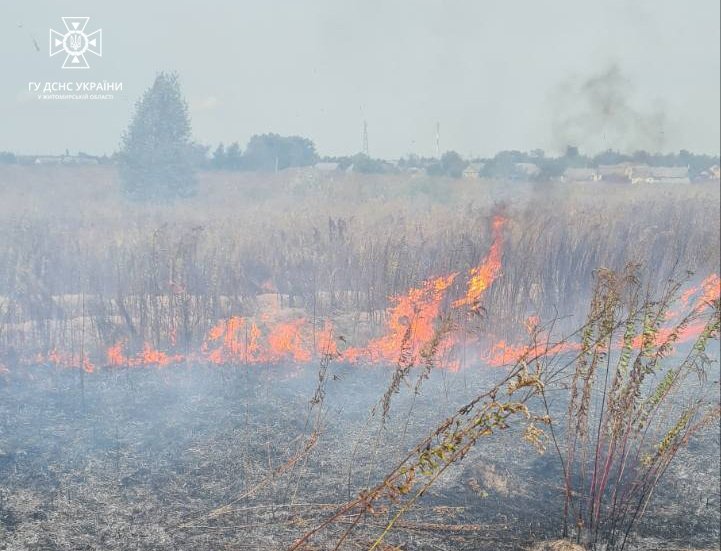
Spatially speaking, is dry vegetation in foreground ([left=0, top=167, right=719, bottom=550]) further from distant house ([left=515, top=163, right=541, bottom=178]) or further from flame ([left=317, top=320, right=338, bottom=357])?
distant house ([left=515, top=163, right=541, bottom=178])

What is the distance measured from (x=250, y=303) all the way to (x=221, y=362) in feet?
5.93

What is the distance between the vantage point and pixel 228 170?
4091 cm

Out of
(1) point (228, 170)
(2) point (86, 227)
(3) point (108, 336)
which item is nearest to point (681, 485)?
(3) point (108, 336)

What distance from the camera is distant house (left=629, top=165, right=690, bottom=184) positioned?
44.2m

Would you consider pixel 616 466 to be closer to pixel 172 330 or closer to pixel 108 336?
pixel 172 330

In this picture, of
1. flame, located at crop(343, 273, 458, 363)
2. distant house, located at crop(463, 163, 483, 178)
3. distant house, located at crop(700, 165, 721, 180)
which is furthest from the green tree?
distant house, located at crop(700, 165, 721, 180)

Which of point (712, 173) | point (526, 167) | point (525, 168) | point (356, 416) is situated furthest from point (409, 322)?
point (712, 173)

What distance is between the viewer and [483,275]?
9719 millimetres

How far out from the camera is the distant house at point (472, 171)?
3619cm

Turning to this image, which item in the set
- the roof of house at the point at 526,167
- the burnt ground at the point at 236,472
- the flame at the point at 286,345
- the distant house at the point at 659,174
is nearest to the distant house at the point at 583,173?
the distant house at the point at 659,174

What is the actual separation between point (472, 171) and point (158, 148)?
18776mm

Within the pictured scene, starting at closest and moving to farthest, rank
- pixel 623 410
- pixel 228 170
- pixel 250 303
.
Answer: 1. pixel 623 410
2. pixel 250 303
3. pixel 228 170

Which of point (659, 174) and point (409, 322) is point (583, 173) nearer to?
point (659, 174)

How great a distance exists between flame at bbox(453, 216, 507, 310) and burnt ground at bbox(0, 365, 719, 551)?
5.26 ft
